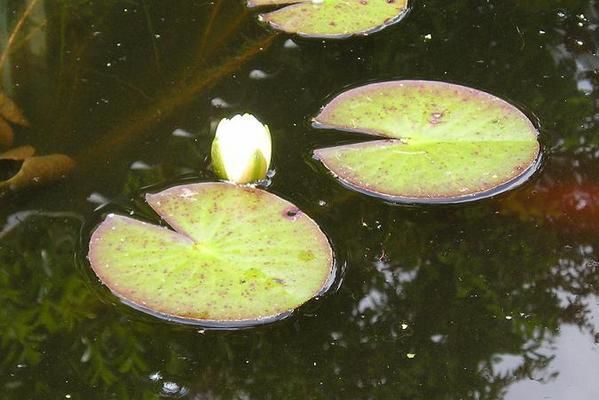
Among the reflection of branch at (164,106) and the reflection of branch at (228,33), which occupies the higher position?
the reflection of branch at (228,33)

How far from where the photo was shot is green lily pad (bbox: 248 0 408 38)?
83.9 inches

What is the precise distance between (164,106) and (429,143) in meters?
0.59

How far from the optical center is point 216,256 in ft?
4.99

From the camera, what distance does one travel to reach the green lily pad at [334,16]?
6.99 ft

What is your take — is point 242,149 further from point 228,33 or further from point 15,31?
point 15,31

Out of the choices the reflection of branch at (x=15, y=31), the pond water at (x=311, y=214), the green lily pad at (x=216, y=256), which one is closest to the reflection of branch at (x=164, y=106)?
the pond water at (x=311, y=214)

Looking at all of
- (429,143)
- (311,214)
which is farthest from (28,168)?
(429,143)

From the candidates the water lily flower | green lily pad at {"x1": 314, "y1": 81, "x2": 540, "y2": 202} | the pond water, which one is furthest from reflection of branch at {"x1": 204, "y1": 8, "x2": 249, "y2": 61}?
the water lily flower

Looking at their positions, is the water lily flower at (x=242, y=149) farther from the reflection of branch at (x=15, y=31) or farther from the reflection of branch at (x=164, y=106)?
the reflection of branch at (x=15, y=31)

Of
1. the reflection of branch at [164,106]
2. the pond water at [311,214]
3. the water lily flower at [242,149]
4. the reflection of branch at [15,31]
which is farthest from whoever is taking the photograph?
the reflection of branch at [15,31]

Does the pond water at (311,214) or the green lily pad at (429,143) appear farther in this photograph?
the green lily pad at (429,143)

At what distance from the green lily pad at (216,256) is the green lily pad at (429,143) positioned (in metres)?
0.21

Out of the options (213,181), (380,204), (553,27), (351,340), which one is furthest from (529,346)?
(553,27)

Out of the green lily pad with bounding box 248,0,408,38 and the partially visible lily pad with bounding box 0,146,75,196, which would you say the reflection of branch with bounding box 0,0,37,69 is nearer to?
the partially visible lily pad with bounding box 0,146,75,196
